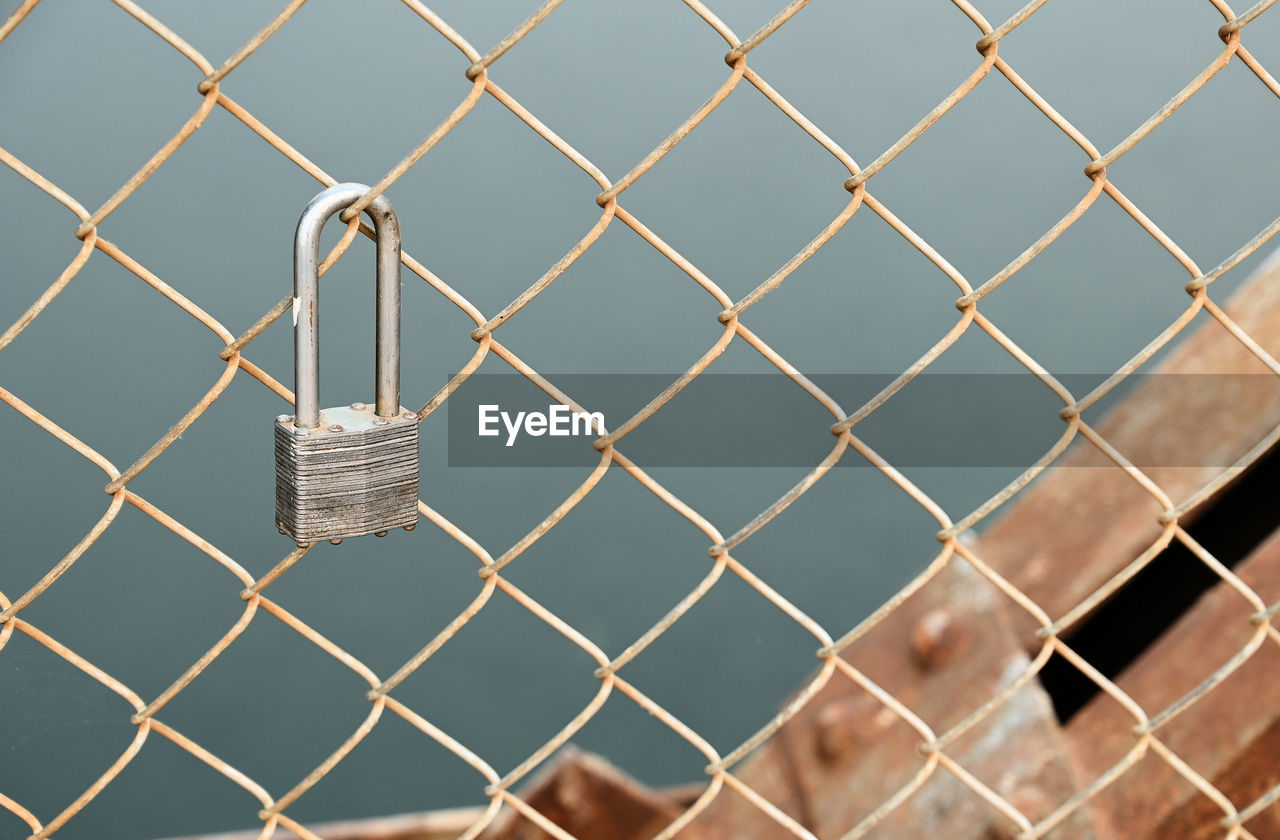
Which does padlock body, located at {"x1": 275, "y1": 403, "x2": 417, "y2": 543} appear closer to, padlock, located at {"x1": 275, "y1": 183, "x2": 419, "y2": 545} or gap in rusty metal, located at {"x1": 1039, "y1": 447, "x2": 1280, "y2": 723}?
padlock, located at {"x1": 275, "y1": 183, "x2": 419, "y2": 545}

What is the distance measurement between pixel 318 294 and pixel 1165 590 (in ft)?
3.95

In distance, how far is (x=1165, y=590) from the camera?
1.50m

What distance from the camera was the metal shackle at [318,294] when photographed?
73 cm

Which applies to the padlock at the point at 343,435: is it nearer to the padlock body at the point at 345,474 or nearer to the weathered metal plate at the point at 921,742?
the padlock body at the point at 345,474

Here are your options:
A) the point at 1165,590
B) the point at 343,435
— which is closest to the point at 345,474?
the point at 343,435

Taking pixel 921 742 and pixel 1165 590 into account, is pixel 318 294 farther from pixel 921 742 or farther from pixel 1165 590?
pixel 1165 590

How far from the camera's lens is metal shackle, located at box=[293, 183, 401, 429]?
0.73 metres

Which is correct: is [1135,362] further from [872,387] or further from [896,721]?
[872,387]

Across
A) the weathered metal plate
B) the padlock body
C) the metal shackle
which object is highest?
the metal shackle

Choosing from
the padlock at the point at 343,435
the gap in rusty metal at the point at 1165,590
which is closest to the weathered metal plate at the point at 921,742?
the gap in rusty metal at the point at 1165,590

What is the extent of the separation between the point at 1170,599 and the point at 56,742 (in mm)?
1889

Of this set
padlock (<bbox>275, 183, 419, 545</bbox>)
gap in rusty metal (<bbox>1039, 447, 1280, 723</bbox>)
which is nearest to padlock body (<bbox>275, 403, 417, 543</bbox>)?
padlock (<bbox>275, 183, 419, 545</bbox>)

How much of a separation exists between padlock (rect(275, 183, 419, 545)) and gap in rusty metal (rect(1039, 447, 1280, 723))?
1.05m

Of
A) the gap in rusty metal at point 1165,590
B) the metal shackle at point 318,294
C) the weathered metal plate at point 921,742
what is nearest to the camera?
the metal shackle at point 318,294
